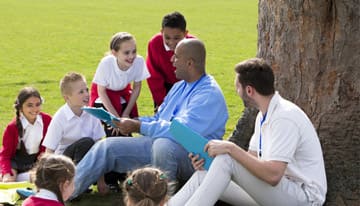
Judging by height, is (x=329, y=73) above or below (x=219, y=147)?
above

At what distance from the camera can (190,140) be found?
5.83 meters

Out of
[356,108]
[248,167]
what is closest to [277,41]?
[356,108]

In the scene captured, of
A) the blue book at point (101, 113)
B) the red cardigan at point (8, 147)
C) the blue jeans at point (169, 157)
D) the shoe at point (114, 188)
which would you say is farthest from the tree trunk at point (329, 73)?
the red cardigan at point (8, 147)

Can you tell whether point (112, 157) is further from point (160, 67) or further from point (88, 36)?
point (88, 36)

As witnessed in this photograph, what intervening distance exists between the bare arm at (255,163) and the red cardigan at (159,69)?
3.39 metres

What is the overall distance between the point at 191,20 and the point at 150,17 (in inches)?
64.8

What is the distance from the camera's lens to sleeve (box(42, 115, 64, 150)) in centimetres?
717

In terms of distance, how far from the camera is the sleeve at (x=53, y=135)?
7.17m

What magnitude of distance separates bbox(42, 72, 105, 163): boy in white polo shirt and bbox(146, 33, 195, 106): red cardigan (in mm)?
1654

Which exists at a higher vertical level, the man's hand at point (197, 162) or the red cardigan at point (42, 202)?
the red cardigan at point (42, 202)

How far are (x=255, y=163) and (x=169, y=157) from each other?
106 centimetres

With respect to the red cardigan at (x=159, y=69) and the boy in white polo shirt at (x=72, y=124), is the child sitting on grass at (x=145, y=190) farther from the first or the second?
the red cardigan at (x=159, y=69)

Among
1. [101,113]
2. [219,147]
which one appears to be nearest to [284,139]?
[219,147]

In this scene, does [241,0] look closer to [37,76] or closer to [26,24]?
[26,24]
